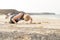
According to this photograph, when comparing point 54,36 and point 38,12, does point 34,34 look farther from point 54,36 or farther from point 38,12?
point 38,12

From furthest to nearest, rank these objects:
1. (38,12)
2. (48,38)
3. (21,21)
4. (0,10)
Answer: (38,12), (0,10), (21,21), (48,38)

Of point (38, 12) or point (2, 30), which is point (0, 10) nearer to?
point (38, 12)

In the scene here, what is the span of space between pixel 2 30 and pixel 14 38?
187mm

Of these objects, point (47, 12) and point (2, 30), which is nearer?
point (2, 30)

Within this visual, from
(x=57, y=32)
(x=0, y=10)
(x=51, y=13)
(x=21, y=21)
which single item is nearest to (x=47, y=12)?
(x=51, y=13)

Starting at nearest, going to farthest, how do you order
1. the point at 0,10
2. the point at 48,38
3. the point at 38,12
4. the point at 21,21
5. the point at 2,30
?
the point at 48,38 → the point at 2,30 → the point at 21,21 → the point at 0,10 → the point at 38,12

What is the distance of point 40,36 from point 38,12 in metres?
1.75

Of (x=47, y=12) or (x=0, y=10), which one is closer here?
(x=0, y=10)

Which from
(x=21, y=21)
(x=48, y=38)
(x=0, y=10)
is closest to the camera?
(x=48, y=38)

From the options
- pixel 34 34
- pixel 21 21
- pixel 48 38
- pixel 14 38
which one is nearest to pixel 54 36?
pixel 48 38

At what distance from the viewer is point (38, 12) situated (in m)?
3.25

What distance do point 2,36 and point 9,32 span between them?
0.25ft

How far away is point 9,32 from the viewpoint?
5.25 feet

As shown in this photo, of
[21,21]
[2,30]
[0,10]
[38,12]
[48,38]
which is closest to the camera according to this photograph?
[48,38]
